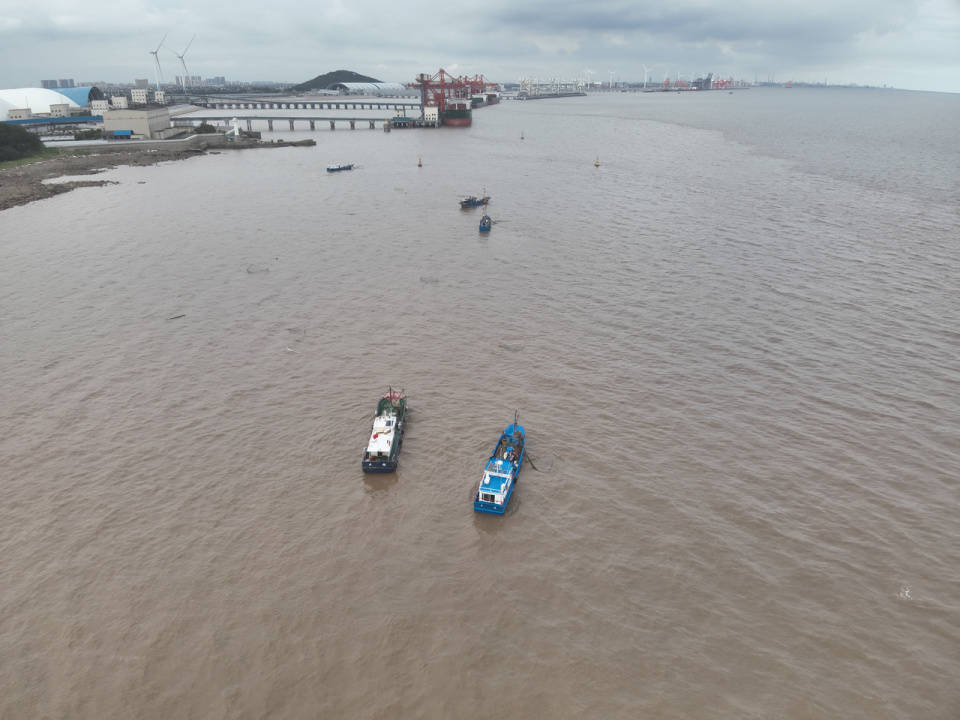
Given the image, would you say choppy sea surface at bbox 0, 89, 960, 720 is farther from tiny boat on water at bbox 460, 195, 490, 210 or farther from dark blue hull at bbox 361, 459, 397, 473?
tiny boat on water at bbox 460, 195, 490, 210

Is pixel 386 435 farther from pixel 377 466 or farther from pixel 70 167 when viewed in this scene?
pixel 70 167

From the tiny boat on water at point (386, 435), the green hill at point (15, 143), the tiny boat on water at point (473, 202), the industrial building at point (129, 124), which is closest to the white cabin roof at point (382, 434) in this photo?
the tiny boat on water at point (386, 435)

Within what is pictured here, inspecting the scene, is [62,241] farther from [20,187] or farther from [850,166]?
[850,166]

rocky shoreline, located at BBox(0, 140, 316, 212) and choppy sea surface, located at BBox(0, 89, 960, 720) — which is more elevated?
rocky shoreline, located at BBox(0, 140, 316, 212)

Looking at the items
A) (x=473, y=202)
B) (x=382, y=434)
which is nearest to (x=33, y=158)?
(x=473, y=202)

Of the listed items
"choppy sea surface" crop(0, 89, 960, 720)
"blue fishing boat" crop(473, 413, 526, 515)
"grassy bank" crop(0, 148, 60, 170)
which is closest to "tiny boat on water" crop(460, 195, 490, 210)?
"choppy sea surface" crop(0, 89, 960, 720)

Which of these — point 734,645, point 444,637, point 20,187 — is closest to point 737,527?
point 734,645
